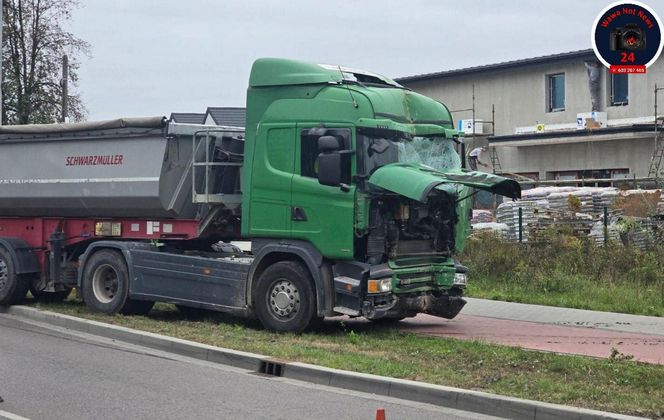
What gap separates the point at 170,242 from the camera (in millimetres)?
16125

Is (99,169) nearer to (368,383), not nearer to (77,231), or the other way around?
(77,231)

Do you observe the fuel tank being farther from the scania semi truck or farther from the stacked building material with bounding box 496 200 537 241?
the stacked building material with bounding box 496 200 537 241

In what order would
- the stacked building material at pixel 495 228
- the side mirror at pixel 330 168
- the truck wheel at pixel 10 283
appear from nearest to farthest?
the side mirror at pixel 330 168, the truck wheel at pixel 10 283, the stacked building material at pixel 495 228

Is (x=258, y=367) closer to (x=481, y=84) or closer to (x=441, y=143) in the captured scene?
(x=441, y=143)

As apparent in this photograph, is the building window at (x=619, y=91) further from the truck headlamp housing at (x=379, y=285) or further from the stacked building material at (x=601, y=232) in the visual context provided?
the truck headlamp housing at (x=379, y=285)

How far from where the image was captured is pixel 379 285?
13.5m

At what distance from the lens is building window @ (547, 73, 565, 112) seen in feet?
142

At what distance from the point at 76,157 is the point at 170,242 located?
2.19m

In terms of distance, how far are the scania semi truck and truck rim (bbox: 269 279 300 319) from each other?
0.02 meters

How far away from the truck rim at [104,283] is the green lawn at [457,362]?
984mm

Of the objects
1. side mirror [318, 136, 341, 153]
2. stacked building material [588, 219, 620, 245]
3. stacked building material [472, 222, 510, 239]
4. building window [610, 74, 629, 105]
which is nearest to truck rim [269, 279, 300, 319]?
side mirror [318, 136, 341, 153]

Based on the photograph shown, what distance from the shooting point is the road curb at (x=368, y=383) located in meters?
9.31

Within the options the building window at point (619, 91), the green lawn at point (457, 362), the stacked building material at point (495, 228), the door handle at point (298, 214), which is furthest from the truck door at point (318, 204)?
the building window at point (619, 91)

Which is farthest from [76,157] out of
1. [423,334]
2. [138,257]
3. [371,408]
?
[371,408]
